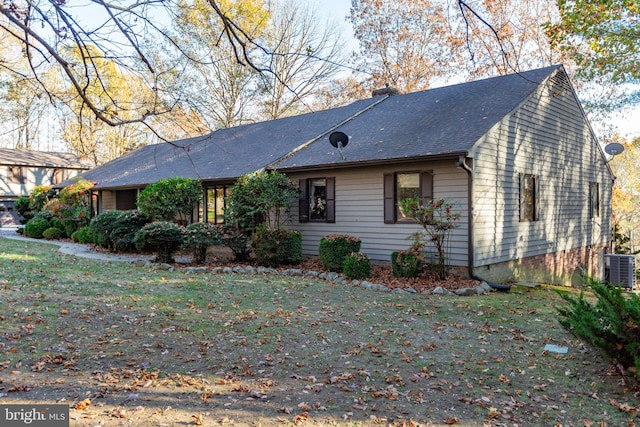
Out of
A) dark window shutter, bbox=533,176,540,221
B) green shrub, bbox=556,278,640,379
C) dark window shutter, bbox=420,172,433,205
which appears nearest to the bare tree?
dark window shutter, bbox=533,176,540,221

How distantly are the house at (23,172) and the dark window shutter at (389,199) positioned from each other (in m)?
29.4

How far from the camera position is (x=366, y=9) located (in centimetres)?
2383

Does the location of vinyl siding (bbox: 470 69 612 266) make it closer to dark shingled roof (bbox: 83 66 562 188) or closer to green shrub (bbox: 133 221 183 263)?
dark shingled roof (bbox: 83 66 562 188)

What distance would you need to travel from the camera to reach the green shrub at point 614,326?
3.80 meters

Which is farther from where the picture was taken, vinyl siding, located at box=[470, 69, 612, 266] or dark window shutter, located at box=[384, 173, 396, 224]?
dark window shutter, located at box=[384, 173, 396, 224]

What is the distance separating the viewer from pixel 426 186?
32.5 feet

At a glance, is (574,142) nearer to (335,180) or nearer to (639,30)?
(639,30)

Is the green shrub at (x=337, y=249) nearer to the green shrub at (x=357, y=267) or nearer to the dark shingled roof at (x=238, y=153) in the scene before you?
the green shrub at (x=357, y=267)

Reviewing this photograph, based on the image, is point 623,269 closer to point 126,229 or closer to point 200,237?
point 200,237

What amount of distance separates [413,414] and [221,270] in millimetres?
7554

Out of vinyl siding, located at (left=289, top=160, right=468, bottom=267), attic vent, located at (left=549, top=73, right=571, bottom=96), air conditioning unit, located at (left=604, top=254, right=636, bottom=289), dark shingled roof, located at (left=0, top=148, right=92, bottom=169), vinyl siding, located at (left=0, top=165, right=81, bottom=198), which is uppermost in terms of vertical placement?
dark shingled roof, located at (left=0, top=148, right=92, bottom=169)

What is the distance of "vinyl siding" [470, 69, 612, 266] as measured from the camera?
9812 millimetres

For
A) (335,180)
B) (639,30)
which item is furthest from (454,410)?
(639,30)

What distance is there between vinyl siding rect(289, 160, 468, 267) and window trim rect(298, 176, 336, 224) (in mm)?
98
